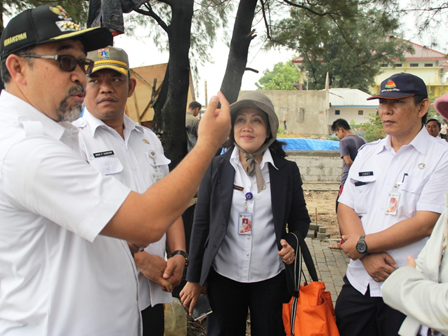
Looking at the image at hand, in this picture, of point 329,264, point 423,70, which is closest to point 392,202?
point 329,264

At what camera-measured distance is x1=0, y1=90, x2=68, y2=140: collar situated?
3.90 ft

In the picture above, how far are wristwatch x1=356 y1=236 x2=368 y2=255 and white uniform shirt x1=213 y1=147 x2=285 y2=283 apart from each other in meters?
0.52

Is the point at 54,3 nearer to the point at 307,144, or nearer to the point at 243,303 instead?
the point at 243,303

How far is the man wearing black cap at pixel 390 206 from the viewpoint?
6.75ft

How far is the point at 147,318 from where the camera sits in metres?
1.91

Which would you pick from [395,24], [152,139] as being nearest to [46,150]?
[152,139]

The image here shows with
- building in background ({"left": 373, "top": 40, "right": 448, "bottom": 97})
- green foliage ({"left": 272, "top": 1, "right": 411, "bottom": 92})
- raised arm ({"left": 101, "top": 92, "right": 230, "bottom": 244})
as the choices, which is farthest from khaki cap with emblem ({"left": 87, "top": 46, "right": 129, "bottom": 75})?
building in background ({"left": 373, "top": 40, "right": 448, "bottom": 97})

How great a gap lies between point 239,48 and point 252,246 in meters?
2.81

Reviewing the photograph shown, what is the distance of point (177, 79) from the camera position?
3.83 m

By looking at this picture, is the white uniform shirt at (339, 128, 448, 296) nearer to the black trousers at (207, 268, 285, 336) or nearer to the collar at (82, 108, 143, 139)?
the black trousers at (207, 268, 285, 336)

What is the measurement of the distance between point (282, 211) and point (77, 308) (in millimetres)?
1448

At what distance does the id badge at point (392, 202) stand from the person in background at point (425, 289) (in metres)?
0.52

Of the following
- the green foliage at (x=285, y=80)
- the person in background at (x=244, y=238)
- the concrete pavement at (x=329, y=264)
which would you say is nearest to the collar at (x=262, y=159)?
the person in background at (x=244, y=238)

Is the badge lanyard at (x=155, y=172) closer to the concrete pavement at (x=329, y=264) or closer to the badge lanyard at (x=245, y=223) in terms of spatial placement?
the badge lanyard at (x=245, y=223)
